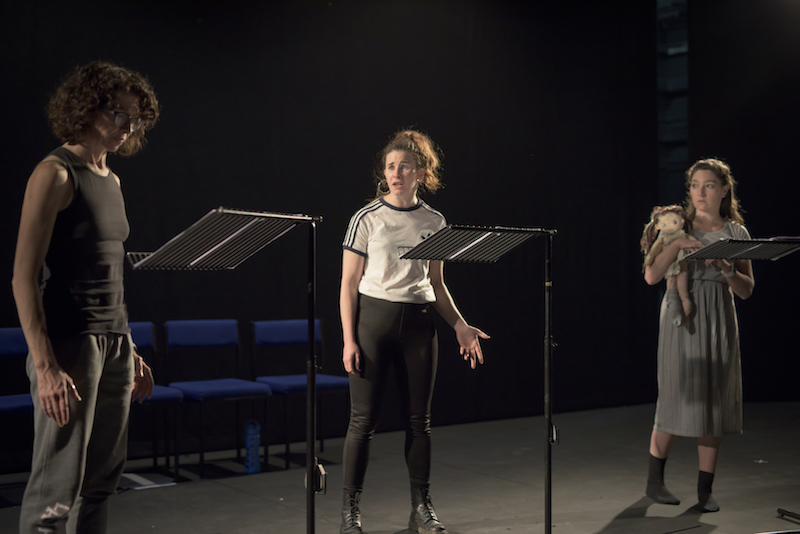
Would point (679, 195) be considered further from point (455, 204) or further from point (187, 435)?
point (187, 435)

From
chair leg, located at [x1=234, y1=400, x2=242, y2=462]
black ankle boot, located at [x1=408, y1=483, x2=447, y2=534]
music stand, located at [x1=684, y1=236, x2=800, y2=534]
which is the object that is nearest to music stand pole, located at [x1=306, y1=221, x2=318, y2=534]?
black ankle boot, located at [x1=408, y1=483, x2=447, y2=534]

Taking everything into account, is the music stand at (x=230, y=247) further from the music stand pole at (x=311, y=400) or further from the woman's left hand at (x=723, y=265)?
the woman's left hand at (x=723, y=265)

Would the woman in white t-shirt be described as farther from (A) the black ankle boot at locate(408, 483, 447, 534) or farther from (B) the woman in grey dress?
(B) the woman in grey dress

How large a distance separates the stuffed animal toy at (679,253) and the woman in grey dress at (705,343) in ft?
0.09

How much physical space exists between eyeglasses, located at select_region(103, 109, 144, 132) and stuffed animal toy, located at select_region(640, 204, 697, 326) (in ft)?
7.82

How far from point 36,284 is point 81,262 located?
0.41 feet

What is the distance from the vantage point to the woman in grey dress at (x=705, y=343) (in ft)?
12.0

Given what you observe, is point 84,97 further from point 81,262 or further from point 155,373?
point 155,373

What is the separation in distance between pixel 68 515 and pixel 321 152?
12.6 ft

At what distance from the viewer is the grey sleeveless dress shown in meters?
3.66

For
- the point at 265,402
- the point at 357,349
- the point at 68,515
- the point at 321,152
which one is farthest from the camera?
the point at 321,152

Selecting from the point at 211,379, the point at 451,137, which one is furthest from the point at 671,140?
the point at 211,379

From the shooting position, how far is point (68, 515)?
2.01m

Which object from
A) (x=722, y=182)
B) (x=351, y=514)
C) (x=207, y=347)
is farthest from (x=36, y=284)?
(x=207, y=347)
